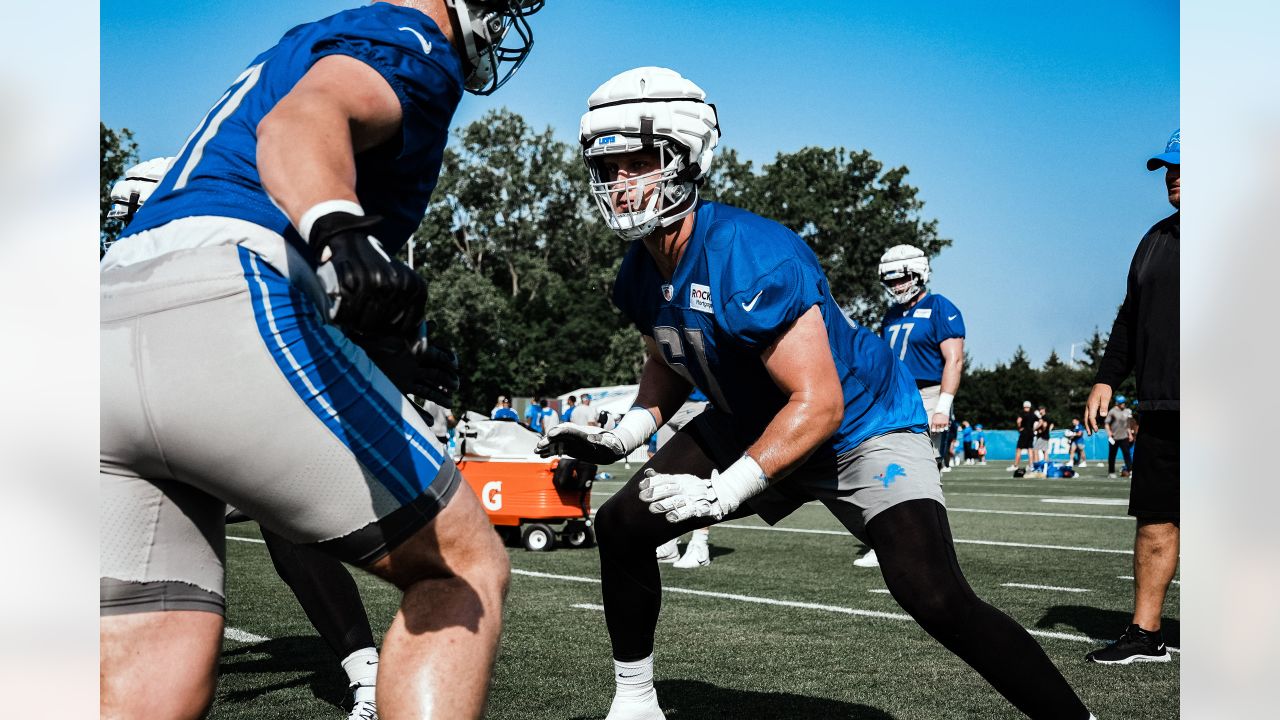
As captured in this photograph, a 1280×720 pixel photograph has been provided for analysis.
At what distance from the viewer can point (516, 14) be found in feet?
7.35

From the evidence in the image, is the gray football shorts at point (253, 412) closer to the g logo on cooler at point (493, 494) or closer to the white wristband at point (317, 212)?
the white wristband at point (317, 212)

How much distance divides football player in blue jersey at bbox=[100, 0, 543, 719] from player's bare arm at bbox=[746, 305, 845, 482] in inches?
43.1

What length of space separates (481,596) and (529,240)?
56803 mm

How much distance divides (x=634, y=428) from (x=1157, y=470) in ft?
8.22

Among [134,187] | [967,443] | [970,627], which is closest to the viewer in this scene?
[970,627]

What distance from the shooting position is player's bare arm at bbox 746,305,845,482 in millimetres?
2854

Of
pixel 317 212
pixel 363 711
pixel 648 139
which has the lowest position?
pixel 363 711

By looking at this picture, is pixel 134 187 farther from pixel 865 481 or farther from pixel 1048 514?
pixel 1048 514

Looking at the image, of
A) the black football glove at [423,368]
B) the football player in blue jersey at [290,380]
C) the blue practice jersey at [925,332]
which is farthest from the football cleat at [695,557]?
the football player in blue jersey at [290,380]

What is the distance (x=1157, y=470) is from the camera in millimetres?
4797

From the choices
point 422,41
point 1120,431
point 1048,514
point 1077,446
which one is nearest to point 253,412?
point 422,41

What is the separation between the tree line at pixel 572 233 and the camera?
5291cm

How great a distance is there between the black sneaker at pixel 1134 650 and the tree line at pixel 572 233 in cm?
4491
